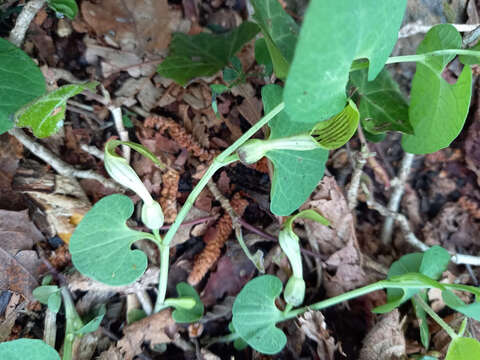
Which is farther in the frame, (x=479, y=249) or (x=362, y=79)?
(x=479, y=249)

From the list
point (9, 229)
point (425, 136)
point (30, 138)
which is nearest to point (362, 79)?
point (425, 136)

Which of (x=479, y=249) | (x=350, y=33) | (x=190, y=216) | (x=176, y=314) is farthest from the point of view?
(x=479, y=249)

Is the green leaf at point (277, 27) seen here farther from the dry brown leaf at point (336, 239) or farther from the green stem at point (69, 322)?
the green stem at point (69, 322)

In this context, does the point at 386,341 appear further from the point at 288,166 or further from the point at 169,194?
the point at 169,194

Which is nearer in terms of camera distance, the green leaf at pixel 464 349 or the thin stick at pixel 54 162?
the green leaf at pixel 464 349

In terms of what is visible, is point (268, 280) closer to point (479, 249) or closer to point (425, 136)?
point (425, 136)

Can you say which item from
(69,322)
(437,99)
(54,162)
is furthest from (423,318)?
(54,162)

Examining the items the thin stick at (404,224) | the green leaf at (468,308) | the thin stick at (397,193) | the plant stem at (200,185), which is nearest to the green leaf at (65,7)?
the plant stem at (200,185)
